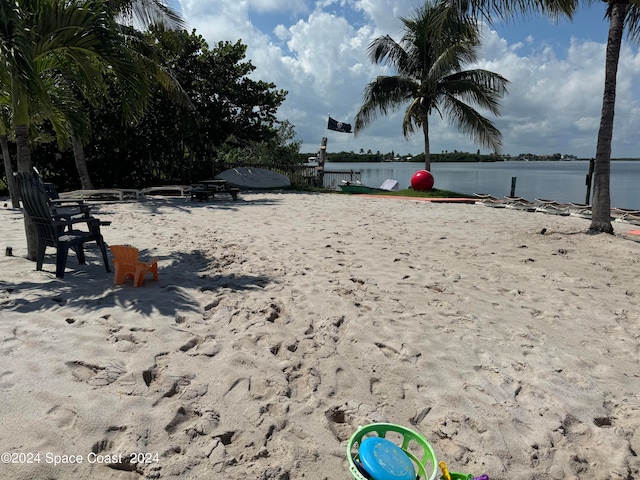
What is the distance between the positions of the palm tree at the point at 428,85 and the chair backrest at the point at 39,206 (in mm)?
15011

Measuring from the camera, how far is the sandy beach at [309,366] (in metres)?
1.99

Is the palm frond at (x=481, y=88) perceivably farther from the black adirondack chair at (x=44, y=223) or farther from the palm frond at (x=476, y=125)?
the black adirondack chair at (x=44, y=223)

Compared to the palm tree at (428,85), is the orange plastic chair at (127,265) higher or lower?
lower

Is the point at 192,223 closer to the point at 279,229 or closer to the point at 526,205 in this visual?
the point at 279,229

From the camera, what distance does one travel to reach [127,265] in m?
4.17

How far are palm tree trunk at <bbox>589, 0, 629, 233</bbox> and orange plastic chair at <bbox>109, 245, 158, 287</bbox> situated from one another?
25.2 feet

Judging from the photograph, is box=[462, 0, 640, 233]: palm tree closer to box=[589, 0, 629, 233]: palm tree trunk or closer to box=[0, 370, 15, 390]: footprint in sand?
box=[589, 0, 629, 233]: palm tree trunk

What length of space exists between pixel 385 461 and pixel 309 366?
1.11 meters

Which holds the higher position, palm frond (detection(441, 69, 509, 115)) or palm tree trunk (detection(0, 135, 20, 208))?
palm frond (detection(441, 69, 509, 115))

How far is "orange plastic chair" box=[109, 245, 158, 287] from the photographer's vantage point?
13.4 ft

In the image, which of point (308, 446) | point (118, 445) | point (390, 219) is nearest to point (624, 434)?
point (308, 446)

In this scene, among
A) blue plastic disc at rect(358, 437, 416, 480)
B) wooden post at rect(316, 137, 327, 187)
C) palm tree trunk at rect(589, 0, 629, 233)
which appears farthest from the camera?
wooden post at rect(316, 137, 327, 187)

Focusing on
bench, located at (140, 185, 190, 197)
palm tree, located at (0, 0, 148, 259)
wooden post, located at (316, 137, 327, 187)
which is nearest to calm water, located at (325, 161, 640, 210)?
wooden post, located at (316, 137, 327, 187)

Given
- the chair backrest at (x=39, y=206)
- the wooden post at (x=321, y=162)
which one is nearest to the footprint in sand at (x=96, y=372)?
the chair backrest at (x=39, y=206)
